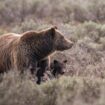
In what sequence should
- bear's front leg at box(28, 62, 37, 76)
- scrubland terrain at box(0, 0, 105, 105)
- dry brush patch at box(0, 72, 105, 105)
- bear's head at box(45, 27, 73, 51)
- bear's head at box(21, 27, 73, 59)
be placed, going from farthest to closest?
bear's head at box(45, 27, 73, 51), bear's head at box(21, 27, 73, 59), bear's front leg at box(28, 62, 37, 76), scrubland terrain at box(0, 0, 105, 105), dry brush patch at box(0, 72, 105, 105)

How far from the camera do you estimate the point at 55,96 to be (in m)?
7.93

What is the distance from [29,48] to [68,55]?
3.15m

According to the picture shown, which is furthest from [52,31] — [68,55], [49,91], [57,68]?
[68,55]

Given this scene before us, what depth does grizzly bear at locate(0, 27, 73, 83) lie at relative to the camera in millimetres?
9992

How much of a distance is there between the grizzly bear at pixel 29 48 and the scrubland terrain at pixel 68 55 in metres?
0.85

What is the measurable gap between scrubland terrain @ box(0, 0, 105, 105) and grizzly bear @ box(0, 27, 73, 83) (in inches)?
33.5

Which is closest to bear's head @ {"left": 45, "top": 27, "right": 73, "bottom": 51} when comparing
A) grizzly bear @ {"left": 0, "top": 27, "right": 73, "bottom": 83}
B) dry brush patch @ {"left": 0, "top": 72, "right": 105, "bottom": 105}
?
grizzly bear @ {"left": 0, "top": 27, "right": 73, "bottom": 83}

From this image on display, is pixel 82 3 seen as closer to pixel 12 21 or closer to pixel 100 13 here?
pixel 100 13

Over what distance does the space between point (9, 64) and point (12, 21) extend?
10728mm

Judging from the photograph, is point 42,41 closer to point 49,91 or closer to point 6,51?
point 6,51

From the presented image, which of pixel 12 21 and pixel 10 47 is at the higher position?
pixel 12 21

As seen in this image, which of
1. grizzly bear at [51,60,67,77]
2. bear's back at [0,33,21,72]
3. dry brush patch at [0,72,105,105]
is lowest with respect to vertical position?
dry brush patch at [0,72,105,105]

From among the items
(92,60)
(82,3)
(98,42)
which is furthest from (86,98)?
(82,3)

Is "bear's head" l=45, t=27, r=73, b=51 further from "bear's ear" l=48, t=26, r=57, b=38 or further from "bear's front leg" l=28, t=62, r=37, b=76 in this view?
"bear's front leg" l=28, t=62, r=37, b=76
